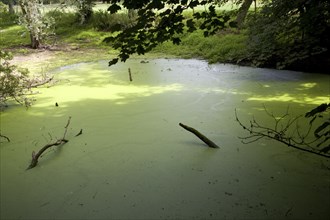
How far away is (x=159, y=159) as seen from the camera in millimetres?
3520

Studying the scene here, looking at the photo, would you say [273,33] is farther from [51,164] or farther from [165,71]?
[51,164]

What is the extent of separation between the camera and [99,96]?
573 centimetres

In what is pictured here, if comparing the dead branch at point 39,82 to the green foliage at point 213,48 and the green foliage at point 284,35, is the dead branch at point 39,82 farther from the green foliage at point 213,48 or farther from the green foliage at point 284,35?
the green foliage at point 284,35

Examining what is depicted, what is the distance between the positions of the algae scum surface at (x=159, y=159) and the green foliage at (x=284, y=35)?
676 mm

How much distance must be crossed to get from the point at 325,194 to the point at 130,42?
75.2 inches

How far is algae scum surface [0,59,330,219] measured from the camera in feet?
8.95

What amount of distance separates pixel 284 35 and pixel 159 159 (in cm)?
346

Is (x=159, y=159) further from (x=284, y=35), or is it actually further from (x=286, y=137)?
(x=284, y=35)

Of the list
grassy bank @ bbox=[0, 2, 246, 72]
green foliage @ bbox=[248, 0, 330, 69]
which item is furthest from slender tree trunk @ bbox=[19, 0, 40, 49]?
green foliage @ bbox=[248, 0, 330, 69]

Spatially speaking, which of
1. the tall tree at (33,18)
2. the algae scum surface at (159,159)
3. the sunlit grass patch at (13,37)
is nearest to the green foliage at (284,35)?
the algae scum surface at (159,159)

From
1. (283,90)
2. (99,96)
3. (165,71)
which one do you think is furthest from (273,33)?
(99,96)

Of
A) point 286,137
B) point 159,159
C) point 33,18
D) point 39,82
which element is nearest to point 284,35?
point 286,137

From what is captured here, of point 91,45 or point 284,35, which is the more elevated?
point 284,35

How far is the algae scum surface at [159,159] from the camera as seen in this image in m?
2.73
